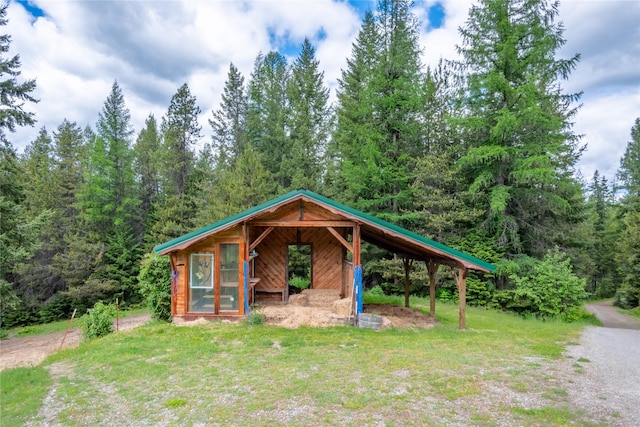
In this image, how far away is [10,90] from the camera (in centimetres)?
1320

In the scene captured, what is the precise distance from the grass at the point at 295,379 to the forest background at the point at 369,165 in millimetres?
8015

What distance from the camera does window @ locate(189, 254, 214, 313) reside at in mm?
11070

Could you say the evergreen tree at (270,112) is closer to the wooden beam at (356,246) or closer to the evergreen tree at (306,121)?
the evergreen tree at (306,121)

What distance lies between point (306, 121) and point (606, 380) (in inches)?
826

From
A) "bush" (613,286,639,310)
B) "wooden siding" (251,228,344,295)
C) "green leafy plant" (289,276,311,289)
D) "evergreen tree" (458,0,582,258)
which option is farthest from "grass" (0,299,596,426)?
"bush" (613,286,639,310)

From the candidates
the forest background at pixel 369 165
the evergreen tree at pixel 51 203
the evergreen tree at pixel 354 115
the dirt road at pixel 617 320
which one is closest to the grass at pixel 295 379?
the forest background at pixel 369 165

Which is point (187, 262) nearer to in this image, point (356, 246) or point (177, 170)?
point (356, 246)

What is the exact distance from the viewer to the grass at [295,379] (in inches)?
186

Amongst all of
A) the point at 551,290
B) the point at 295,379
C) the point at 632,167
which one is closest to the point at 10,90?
the point at 295,379

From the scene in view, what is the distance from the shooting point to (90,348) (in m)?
8.81

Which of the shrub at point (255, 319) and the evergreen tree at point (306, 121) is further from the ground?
the evergreen tree at point (306, 121)

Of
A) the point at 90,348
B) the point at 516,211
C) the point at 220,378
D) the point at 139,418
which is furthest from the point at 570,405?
the point at 516,211

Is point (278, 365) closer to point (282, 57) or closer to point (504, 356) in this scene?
point (504, 356)

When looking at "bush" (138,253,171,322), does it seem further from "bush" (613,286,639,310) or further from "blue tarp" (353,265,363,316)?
"bush" (613,286,639,310)
